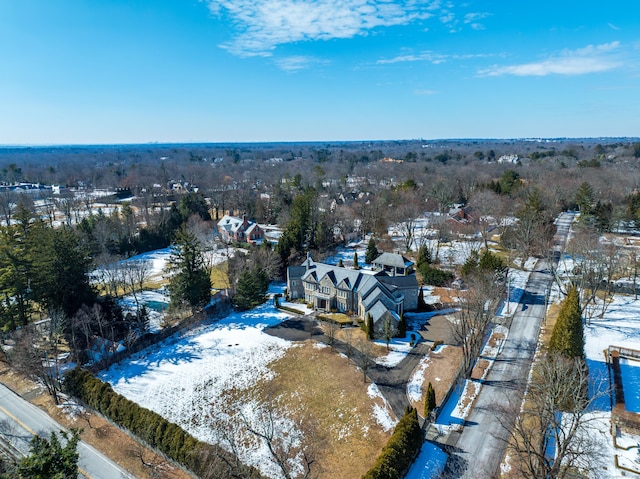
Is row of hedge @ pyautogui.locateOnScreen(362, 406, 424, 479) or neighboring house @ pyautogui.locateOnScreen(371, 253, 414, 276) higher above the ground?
neighboring house @ pyautogui.locateOnScreen(371, 253, 414, 276)

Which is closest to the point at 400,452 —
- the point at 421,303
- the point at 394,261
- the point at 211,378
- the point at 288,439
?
the point at 288,439

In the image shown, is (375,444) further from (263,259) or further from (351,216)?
(351,216)

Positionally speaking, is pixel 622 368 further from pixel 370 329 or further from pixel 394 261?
pixel 394 261

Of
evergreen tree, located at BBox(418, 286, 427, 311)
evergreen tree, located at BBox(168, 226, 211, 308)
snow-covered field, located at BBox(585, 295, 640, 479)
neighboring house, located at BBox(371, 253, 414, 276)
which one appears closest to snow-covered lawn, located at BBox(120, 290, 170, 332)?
evergreen tree, located at BBox(168, 226, 211, 308)

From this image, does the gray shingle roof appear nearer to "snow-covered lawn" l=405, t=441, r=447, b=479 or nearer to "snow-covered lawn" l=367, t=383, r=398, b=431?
"snow-covered lawn" l=367, t=383, r=398, b=431

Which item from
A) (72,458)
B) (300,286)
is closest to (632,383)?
(300,286)

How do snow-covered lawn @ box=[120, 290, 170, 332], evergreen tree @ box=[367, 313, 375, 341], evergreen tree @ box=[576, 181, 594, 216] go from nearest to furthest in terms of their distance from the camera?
evergreen tree @ box=[367, 313, 375, 341]
snow-covered lawn @ box=[120, 290, 170, 332]
evergreen tree @ box=[576, 181, 594, 216]
